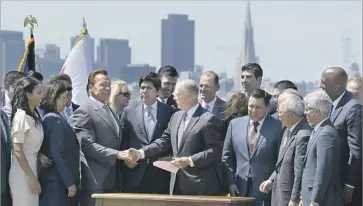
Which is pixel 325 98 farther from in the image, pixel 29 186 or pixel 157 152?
pixel 29 186

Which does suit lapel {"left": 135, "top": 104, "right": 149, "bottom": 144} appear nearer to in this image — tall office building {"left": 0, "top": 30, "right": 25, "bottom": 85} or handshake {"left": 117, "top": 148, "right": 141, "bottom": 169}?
handshake {"left": 117, "top": 148, "right": 141, "bottom": 169}

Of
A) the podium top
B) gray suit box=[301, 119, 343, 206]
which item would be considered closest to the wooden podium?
the podium top

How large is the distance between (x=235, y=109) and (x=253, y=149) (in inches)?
35.4

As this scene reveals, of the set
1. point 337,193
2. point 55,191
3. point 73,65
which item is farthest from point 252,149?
point 73,65

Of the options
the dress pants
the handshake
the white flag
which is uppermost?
the white flag

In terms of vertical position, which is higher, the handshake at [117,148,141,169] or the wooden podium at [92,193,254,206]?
the handshake at [117,148,141,169]

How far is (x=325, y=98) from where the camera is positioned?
30.8ft

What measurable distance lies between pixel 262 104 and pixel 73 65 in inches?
188

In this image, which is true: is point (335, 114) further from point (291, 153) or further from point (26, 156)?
point (26, 156)

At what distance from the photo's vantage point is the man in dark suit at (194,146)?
412 inches

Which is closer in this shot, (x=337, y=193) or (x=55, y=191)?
(x=337, y=193)

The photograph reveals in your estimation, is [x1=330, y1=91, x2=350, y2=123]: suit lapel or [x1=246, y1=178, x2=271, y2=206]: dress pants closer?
[x1=330, y1=91, x2=350, y2=123]: suit lapel

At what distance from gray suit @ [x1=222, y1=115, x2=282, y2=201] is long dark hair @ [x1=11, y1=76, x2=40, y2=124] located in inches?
82.7

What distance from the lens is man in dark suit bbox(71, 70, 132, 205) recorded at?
10.8m
